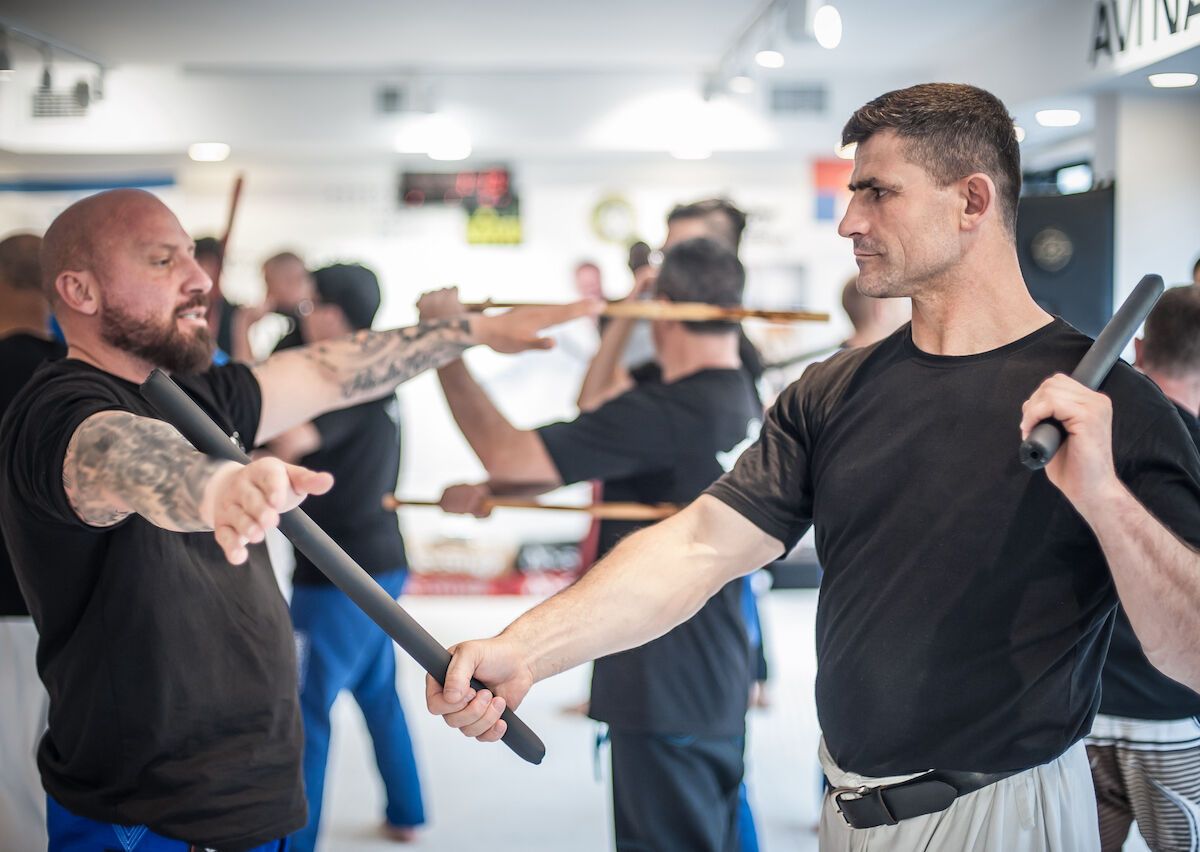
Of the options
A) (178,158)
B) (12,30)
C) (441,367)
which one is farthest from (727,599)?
(178,158)

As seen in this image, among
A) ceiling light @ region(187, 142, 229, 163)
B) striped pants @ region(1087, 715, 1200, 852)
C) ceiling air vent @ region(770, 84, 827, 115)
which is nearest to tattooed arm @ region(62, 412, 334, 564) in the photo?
striped pants @ region(1087, 715, 1200, 852)

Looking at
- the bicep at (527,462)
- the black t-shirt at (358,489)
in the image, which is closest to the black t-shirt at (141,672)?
the bicep at (527,462)

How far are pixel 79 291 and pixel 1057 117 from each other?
5085 mm

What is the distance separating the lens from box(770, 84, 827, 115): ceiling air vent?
695 centimetres

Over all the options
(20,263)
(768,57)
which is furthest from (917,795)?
(768,57)

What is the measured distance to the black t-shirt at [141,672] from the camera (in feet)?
5.64

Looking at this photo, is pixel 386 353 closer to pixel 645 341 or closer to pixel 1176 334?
pixel 1176 334

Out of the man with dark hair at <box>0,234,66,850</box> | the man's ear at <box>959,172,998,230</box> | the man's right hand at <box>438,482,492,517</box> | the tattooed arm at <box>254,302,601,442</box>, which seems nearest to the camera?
the man's ear at <box>959,172,998,230</box>

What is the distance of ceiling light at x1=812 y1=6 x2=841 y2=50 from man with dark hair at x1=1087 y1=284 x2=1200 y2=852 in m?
2.29

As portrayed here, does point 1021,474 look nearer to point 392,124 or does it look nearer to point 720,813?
point 720,813

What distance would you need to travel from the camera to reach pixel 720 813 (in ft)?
7.74

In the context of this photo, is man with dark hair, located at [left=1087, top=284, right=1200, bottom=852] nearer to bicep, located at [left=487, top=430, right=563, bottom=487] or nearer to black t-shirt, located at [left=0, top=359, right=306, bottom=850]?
bicep, located at [left=487, top=430, right=563, bottom=487]

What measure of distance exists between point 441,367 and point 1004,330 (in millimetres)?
1361

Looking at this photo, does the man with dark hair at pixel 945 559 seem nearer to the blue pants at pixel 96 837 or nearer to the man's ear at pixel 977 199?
the man's ear at pixel 977 199
